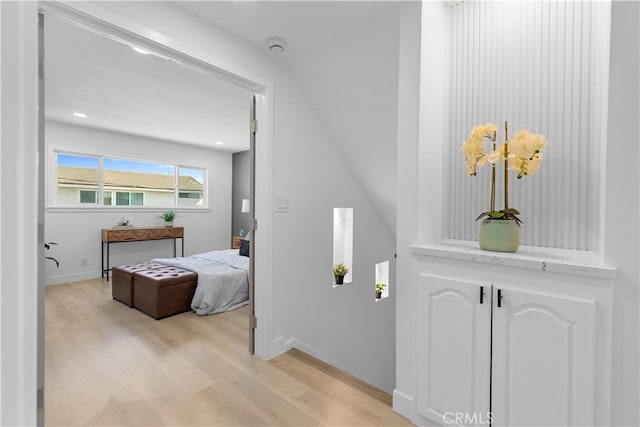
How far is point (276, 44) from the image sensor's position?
83.9 inches

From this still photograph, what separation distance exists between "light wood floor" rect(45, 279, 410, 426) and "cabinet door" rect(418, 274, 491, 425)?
0.29 metres

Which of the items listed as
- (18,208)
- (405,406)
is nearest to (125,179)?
(405,406)

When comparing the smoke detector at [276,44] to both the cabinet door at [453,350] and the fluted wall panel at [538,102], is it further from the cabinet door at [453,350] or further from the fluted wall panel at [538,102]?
the cabinet door at [453,350]

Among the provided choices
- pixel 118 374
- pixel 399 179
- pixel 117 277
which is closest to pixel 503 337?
pixel 399 179

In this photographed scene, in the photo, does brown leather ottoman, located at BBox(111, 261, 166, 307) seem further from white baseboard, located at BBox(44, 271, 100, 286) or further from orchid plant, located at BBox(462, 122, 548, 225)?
orchid plant, located at BBox(462, 122, 548, 225)

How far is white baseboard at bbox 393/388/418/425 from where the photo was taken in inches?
64.8

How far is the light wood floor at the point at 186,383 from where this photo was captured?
168 cm

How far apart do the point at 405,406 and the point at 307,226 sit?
146 cm

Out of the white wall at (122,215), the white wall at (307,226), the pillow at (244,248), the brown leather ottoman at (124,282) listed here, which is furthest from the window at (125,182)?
the white wall at (307,226)

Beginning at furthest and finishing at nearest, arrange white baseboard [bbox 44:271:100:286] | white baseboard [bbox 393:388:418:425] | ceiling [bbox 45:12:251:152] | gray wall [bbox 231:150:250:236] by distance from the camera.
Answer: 1. gray wall [bbox 231:150:250:236]
2. white baseboard [bbox 44:271:100:286]
3. ceiling [bbox 45:12:251:152]
4. white baseboard [bbox 393:388:418:425]

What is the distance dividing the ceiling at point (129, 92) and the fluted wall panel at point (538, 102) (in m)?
1.94

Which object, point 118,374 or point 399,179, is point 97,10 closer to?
point 399,179

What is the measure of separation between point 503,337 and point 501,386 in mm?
217

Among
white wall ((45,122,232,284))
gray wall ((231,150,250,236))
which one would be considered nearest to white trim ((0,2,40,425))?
white wall ((45,122,232,284))
